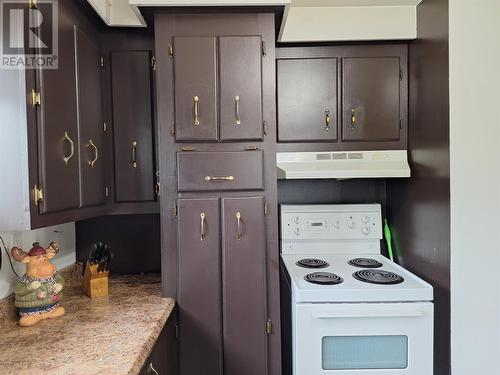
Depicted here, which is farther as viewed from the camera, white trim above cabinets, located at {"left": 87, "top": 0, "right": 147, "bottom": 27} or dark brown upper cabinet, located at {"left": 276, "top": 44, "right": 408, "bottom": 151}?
dark brown upper cabinet, located at {"left": 276, "top": 44, "right": 408, "bottom": 151}

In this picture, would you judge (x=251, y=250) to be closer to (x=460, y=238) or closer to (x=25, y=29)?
(x=460, y=238)

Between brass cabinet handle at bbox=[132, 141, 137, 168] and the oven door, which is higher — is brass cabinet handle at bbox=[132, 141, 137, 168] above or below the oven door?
above

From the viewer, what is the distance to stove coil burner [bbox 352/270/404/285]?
4.85 feet

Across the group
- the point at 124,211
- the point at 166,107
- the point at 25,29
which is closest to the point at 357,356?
the point at 124,211

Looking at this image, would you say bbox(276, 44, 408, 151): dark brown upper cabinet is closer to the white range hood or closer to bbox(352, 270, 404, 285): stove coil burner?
the white range hood

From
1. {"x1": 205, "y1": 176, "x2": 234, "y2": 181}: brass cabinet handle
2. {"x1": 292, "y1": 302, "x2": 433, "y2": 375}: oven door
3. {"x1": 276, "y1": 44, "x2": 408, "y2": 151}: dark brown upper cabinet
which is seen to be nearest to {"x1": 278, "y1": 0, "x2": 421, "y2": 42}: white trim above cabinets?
{"x1": 276, "y1": 44, "x2": 408, "y2": 151}: dark brown upper cabinet

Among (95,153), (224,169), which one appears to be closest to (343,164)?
(224,169)

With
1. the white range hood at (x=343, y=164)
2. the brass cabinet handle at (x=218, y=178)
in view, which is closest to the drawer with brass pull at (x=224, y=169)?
the brass cabinet handle at (x=218, y=178)

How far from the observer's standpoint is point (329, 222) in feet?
6.25

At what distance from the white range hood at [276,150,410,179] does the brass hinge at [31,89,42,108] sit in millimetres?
1085

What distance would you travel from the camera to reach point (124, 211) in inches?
62.3

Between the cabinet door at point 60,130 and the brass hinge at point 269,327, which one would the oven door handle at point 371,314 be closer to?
the brass hinge at point 269,327

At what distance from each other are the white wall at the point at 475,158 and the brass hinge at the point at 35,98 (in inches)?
62.2

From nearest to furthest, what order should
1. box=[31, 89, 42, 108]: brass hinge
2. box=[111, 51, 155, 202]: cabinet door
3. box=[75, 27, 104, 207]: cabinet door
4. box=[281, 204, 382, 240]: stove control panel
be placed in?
1. box=[31, 89, 42, 108]: brass hinge
2. box=[75, 27, 104, 207]: cabinet door
3. box=[111, 51, 155, 202]: cabinet door
4. box=[281, 204, 382, 240]: stove control panel
